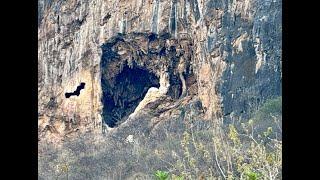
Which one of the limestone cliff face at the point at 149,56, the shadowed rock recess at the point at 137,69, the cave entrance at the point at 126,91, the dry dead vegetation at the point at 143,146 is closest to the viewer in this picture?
the dry dead vegetation at the point at 143,146

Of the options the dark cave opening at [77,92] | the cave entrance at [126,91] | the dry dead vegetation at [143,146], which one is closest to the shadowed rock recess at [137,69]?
the cave entrance at [126,91]

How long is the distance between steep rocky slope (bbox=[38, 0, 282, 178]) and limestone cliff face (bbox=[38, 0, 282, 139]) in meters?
0.03

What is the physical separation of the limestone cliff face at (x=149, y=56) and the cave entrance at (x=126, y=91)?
0.10 feet

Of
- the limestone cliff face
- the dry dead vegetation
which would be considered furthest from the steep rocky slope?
the dry dead vegetation

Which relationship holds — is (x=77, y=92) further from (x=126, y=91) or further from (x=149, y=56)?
(x=149, y=56)

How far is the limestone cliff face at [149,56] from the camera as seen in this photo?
2327 centimetres

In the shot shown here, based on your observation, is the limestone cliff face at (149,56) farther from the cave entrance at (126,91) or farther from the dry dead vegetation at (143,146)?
the dry dead vegetation at (143,146)

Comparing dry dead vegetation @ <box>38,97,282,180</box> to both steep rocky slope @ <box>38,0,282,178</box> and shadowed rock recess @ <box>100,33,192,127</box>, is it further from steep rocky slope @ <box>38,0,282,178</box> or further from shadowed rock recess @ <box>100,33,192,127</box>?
shadowed rock recess @ <box>100,33,192,127</box>

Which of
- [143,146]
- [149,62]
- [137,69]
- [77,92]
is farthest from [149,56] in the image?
[143,146]

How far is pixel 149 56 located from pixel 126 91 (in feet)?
4.53

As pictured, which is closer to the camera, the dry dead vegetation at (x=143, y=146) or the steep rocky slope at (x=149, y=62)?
the dry dead vegetation at (x=143, y=146)

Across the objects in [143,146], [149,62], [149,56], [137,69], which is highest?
[149,56]

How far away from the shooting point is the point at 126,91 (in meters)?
25.5
